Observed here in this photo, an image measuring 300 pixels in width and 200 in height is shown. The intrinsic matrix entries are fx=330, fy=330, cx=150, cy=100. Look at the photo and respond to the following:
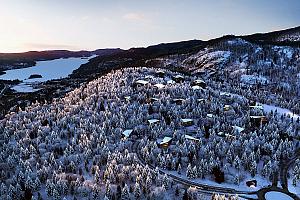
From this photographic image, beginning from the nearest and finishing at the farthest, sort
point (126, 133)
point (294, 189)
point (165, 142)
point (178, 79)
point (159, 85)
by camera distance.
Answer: point (294, 189), point (165, 142), point (126, 133), point (159, 85), point (178, 79)

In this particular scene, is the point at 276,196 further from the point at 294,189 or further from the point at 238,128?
the point at 238,128

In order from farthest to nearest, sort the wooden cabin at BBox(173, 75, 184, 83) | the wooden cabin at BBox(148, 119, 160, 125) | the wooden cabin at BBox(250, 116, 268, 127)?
the wooden cabin at BBox(173, 75, 184, 83), the wooden cabin at BBox(250, 116, 268, 127), the wooden cabin at BBox(148, 119, 160, 125)

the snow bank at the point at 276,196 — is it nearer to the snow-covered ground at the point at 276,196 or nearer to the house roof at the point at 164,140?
the snow-covered ground at the point at 276,196

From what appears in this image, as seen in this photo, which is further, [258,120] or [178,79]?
[178,79]

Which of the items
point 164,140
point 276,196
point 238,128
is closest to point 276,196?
point 276,196

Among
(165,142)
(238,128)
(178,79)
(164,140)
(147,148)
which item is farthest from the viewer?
(178,79)

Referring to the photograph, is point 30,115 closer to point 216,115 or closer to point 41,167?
point 41,167

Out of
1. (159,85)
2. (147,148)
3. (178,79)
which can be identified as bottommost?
(147,148)

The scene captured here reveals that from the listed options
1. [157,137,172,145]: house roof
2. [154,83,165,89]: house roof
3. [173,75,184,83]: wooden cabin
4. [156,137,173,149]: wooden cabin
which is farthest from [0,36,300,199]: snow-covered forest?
[173,75,184,83]: wooden cabin

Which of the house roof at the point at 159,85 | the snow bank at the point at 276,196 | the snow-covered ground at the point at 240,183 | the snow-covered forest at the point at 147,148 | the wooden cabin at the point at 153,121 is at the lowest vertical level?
the snow bank at the point at 276,196

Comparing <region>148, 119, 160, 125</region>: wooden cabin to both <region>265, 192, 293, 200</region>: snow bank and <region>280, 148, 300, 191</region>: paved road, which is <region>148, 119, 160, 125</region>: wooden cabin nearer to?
<region>280, 148, 300, 191</region>: paved road

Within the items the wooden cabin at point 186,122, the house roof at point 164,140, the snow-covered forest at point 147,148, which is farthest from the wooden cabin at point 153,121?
the house roof at point 164,140
